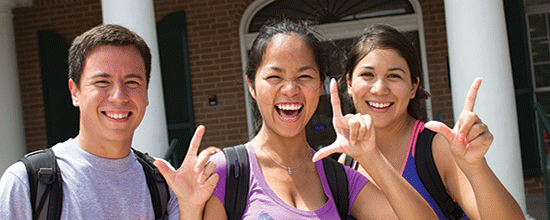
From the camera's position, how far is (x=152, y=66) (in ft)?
13.7

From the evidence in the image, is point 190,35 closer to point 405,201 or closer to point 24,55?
point 24,55

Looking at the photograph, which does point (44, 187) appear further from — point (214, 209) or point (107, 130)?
point (214, 209)

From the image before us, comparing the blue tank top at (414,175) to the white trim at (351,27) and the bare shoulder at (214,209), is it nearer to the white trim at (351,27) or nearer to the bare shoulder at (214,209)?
the bare shoulder at (214,209)

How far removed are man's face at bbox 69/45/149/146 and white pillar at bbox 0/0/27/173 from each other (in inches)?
194

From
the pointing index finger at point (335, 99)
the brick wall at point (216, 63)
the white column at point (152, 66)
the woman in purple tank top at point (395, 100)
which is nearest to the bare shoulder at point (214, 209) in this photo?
the pointing index finger at point (335, 99)

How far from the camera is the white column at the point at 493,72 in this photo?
362cm

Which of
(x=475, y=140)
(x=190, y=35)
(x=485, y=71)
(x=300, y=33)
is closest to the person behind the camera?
(x=475, y=140)

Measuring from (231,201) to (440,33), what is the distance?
5405mm

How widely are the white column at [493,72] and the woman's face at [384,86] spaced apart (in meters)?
1.75

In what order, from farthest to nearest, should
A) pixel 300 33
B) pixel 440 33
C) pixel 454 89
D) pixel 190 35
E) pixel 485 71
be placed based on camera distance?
pixel 190 35
pixel 440 33
pixel 454 89
pixel 485 71
pixel 300 33

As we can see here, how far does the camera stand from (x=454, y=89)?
3.96m

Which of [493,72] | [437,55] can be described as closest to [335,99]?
[493,72]

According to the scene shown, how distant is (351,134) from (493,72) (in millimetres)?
2510

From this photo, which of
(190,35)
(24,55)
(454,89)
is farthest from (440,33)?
(24,55)
